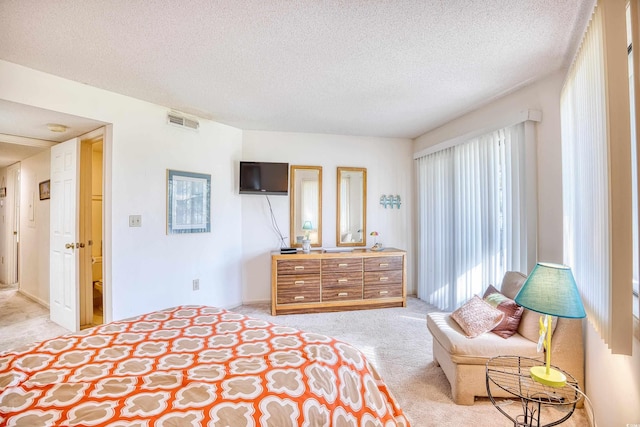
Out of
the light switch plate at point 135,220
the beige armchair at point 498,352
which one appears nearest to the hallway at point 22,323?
the light switch plate at point 135,220

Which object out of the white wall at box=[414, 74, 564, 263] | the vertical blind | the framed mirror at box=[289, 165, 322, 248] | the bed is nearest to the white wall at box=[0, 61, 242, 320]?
the framed mirror at box=[289, 165, 322, 248]

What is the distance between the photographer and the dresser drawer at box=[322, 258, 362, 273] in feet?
12.3

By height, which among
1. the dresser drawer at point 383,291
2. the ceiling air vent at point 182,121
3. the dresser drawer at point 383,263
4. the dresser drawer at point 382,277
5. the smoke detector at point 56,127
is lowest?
the dresser drawer at point 383,291

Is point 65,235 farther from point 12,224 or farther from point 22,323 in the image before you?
point 12,224

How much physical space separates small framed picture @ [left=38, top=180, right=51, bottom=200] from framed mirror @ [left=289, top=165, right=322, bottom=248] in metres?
3.21

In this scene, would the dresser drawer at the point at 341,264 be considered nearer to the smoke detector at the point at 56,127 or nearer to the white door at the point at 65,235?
the white door at the point at 65,235

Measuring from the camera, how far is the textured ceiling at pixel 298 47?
64.9 inches

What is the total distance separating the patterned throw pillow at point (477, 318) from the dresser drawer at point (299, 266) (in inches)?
71.8

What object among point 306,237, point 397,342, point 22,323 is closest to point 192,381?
point 397,342

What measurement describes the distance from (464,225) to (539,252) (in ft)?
2.98

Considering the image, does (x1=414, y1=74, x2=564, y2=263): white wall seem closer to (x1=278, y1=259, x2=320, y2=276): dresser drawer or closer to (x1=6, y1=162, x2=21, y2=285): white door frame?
(x1=278, y1=259, x2=320, y2=276): dresser drawer

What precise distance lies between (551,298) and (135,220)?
3363 millimetres

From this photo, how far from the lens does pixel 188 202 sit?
338 cm

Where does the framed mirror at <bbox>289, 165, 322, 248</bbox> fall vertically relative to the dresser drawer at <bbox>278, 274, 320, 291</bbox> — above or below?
above
